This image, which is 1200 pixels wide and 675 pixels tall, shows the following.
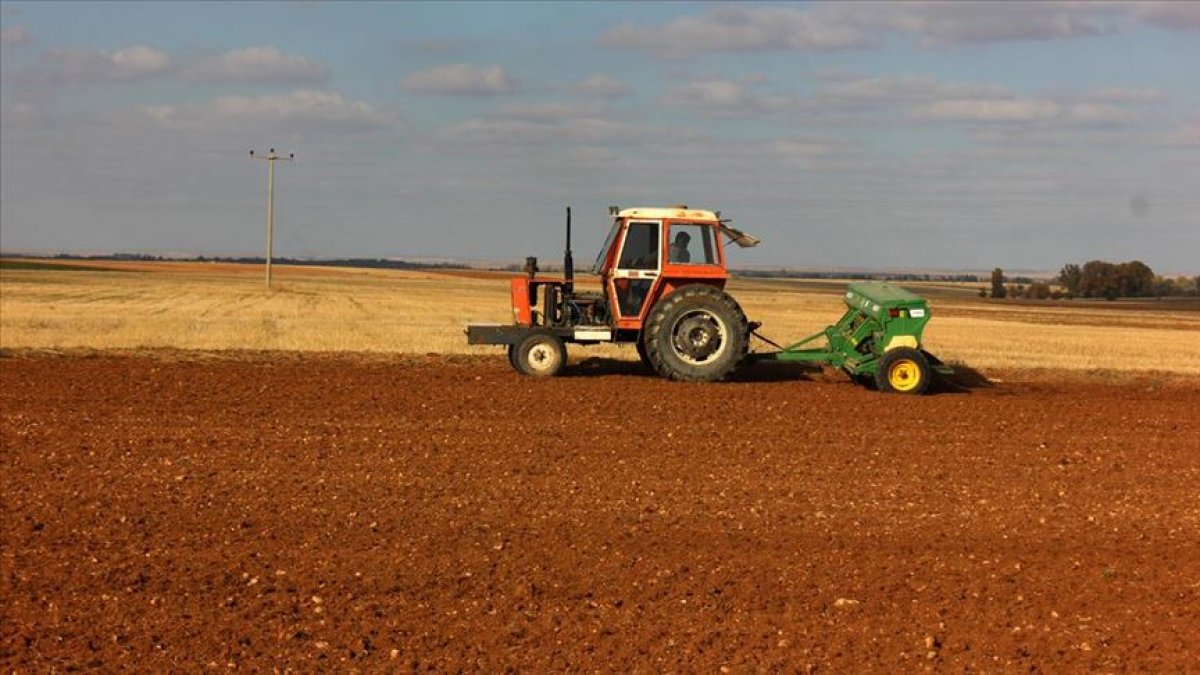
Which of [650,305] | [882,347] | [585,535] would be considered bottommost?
[585,535]

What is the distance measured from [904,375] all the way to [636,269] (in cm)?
378

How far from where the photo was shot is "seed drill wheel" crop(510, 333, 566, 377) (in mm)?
16891

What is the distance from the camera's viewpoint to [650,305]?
657 inches

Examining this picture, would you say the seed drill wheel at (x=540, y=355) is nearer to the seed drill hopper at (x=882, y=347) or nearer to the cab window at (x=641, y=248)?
the cab window at (x=641, y=248)

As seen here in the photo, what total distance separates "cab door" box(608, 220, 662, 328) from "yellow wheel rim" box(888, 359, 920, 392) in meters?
3.32

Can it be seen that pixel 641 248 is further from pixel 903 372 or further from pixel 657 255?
pixel 903 372

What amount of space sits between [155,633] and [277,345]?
16154mm

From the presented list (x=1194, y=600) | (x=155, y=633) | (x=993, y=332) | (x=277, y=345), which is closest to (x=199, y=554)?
(x=155, y=633)

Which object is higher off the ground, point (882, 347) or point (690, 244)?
point (690, 244)

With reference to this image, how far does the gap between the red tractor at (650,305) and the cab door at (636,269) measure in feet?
0.04

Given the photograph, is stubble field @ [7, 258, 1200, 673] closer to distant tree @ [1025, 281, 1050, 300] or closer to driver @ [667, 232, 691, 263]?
driver @ [667, 232, 691, 263]

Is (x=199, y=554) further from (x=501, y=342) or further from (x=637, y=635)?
(x=501, y=342)

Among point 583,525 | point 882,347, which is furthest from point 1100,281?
point 583,525

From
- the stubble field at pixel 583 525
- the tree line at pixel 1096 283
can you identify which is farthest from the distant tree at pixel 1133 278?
the stubble field at pixel 583 525
